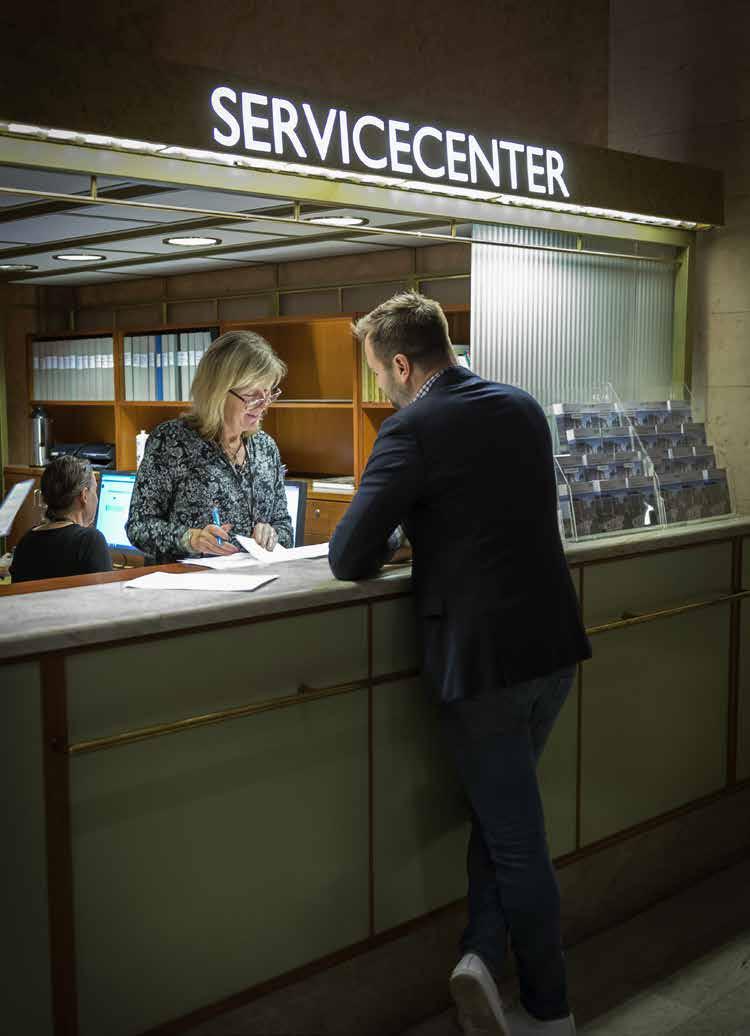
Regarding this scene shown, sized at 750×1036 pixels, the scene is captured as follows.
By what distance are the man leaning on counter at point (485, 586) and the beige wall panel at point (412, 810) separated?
0.59ft

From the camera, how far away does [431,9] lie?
13.0ft

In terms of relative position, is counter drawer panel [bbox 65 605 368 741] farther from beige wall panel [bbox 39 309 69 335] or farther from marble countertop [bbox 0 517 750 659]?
beige wall panel [bbox 39 309 69 335]

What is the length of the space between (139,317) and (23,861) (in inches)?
216

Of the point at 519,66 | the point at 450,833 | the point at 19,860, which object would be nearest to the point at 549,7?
the point at 519,66

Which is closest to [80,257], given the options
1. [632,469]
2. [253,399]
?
[253,399]

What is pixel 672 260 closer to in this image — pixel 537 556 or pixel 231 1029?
pixel 537 556

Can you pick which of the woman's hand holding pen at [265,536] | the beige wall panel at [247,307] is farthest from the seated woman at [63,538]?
the beige wall panel at [247,307]

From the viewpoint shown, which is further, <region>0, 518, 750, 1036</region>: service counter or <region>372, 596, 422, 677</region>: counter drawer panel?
<region>372, 596, 422, 677</region>: counter drawer panel

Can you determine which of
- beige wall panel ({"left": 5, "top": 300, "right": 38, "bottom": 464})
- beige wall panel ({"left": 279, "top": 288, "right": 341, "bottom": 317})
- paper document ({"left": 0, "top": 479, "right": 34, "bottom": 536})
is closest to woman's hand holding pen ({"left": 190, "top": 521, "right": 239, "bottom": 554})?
paper document ({"left": 0, "top": 479, "right": 34, "bottom": 536})

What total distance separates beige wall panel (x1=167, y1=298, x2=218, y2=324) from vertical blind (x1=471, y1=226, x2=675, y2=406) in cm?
323

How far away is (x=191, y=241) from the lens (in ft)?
15.6

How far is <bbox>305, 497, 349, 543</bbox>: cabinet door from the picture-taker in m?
5.22

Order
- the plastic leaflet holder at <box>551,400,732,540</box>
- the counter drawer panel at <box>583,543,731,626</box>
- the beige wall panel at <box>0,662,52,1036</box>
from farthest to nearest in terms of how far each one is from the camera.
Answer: the plastic leaflet holder at <box>551,400,732,540</box> < the counter drawer panel at <box>583,543,731,626</box> < the beige wall panel at <box>0,662,52,1036</box>

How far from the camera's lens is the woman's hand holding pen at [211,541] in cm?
299
